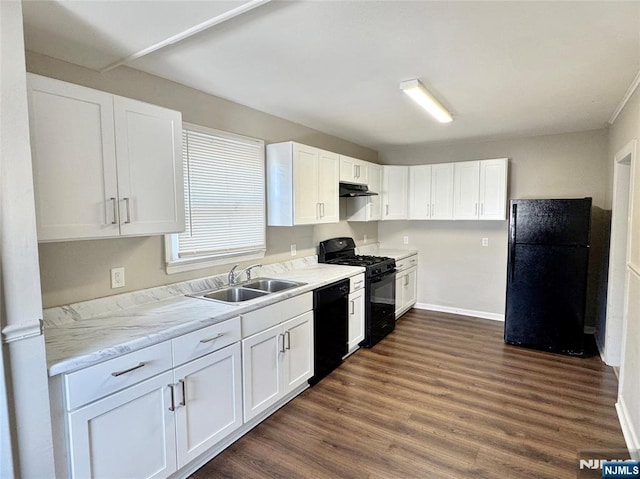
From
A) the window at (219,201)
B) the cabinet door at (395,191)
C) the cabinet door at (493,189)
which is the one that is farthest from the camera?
the cabinet door at (395,191)

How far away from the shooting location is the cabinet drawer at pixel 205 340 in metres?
1.94

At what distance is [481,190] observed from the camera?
4656 mm

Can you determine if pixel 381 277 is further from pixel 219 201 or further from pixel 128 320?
pixel 128 320

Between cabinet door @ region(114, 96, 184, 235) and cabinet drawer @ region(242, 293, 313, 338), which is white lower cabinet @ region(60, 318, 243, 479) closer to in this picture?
cabinet drawer @ region(242, 293, 313, 338)

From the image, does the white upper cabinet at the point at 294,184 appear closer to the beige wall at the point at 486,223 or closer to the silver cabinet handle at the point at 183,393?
the silver cabinet handle at the point at 183,393

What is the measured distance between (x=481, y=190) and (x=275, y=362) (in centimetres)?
354

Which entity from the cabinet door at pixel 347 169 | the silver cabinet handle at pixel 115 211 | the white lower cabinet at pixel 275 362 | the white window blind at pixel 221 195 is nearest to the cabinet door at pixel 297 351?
the white lower cabinet at pixel 275 362

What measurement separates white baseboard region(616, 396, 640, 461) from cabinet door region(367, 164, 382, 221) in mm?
3117

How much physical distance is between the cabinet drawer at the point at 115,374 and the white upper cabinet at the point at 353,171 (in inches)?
111

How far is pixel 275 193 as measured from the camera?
3398 mm

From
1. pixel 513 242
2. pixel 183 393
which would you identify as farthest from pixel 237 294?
pixel 513 242

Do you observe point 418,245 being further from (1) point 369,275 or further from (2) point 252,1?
(2) point 252,1

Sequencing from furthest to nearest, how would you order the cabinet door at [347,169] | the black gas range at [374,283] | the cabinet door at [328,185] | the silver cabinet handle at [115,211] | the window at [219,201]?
the cabinet door at [347,169] < the black gas range at [374,283] < the cabinet door at [328,185] < the window at [219,201] < the silver cabinet handle at [115,211]

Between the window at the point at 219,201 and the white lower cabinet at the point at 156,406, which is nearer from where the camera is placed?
the white lower cabinet at the point at 156,406
